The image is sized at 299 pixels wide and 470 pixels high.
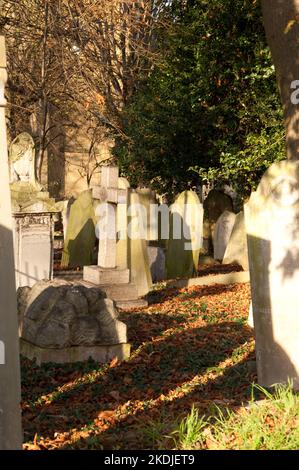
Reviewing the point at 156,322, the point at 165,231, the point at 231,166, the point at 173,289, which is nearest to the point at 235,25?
the point at 231,166

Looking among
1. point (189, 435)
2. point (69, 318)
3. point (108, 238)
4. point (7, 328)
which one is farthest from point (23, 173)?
point (189, 435)

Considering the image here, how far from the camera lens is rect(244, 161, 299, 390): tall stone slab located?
6.50 metres

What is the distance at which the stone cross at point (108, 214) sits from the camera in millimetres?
11656

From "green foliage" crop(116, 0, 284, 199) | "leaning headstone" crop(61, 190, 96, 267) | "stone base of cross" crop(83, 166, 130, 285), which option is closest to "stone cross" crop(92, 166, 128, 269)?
"stone base of cross" crop(83, 166, 130, 285)

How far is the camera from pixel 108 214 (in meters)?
11.8

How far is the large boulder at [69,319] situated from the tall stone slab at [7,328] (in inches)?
139

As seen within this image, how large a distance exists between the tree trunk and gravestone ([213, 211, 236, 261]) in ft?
29.0

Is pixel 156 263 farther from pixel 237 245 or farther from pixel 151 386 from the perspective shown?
pixel 151 386

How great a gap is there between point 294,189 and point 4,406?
3237mm

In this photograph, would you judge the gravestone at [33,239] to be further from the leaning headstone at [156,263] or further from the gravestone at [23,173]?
the leaning headstone at [156,263]

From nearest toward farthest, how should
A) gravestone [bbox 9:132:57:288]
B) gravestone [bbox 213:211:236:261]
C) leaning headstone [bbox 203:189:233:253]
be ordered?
gravestone [bbox 9:132:57:288] < gravestone [bbox 213:211:236:261] < leaning headstone [bbox 203:189:233:253]

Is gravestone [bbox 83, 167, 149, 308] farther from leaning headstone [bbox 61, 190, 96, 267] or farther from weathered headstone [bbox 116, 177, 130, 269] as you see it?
leaning headstone [bbox 61, 190, 96, 267]

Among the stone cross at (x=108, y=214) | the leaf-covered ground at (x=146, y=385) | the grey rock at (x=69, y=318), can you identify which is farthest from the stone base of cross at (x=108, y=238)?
the grey rock at (x=69, y=318)

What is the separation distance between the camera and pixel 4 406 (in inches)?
180
